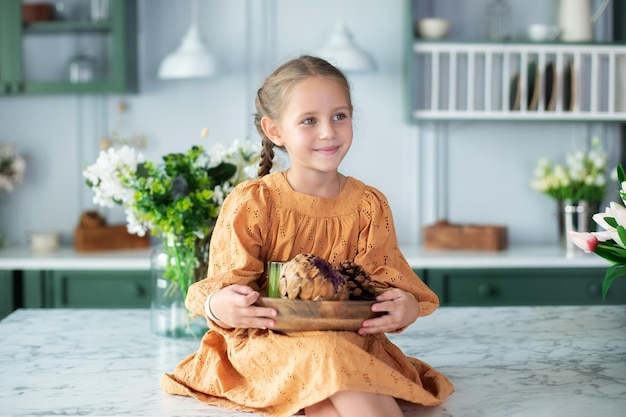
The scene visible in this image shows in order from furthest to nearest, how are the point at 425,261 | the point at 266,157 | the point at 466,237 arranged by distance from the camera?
the point at 466,237, the point at 425,261, the point at 266,157

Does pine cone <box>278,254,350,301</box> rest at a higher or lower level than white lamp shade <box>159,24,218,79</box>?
lower

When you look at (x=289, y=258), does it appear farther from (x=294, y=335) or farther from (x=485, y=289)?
(x=485, y=289)

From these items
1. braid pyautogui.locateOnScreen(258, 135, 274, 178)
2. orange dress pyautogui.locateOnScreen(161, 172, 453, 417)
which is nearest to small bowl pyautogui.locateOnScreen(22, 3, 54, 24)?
braid pyautogui.locateOnScreen(258, 135, 274, 178)

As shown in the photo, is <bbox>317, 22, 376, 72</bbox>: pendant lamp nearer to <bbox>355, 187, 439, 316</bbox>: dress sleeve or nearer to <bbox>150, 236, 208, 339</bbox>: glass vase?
<bbox>150, 236, 208, 339</bbox>: glass vase

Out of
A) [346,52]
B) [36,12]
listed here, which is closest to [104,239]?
[36,12]

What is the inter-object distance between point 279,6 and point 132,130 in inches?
34.1

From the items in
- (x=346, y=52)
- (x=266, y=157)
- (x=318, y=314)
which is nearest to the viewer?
(x=318, y=314)

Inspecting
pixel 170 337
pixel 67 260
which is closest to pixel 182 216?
pixel 170 337

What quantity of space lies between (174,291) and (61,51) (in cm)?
210

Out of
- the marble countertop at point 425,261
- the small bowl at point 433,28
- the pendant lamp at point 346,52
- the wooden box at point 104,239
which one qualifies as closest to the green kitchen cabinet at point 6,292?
the marble countertop at point 425,261

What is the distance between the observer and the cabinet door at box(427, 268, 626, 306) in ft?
11.3

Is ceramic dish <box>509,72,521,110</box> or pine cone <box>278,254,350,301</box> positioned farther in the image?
→ ceramic dish <box>509,72,521,110</box>

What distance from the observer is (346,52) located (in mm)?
3535

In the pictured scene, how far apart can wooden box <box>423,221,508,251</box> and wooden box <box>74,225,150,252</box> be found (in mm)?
1265
